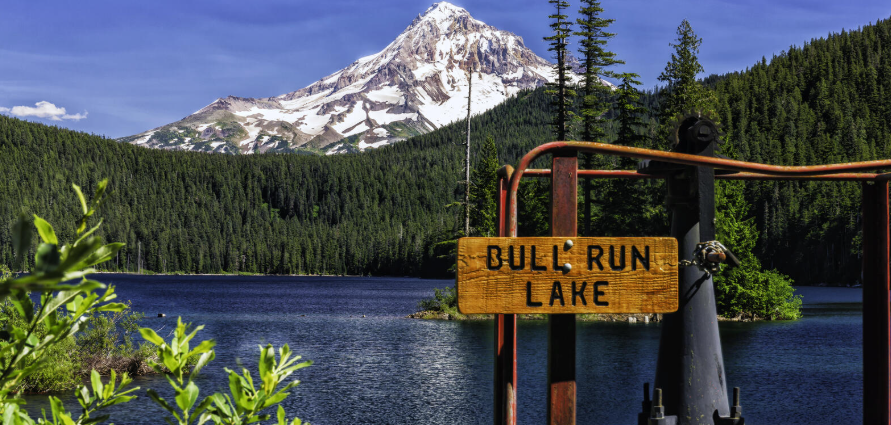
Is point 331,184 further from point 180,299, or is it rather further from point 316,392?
point 316,392

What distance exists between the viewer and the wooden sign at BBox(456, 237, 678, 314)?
211cm

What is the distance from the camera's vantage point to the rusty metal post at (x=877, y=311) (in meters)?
2.65

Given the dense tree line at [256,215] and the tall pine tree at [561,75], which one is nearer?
the tall pine tree at [561,75]

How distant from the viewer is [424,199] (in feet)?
595

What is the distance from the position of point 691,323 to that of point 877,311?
664mm

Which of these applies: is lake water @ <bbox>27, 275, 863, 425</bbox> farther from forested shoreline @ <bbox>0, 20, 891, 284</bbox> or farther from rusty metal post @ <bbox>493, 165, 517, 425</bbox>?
forested shoreline @ <bbox>0, 20, 891, 284</bbox>

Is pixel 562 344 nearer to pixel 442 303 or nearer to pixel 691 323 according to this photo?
pixel 691 323

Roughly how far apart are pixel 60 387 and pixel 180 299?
53.5 metres

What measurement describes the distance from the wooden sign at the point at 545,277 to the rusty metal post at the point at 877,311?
104cm

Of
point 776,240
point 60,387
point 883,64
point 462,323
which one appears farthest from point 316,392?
point 883,64

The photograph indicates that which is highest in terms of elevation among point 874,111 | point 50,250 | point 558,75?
point 874,111

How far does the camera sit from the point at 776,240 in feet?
341

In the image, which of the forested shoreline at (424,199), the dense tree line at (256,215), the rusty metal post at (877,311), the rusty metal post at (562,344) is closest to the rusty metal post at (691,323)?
the rusty metal post at (877,311)

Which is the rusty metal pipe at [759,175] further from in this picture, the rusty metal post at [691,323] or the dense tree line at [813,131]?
the dense tree line at [813,131]
